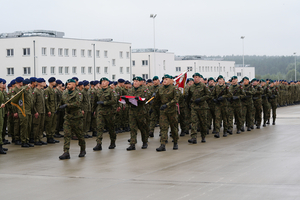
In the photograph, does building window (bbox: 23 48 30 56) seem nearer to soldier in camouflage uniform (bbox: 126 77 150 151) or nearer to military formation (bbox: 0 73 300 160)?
military formation (bbox: 0 73 300 160)

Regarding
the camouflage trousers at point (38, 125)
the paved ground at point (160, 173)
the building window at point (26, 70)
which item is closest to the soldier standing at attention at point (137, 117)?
the paved ground at point (160, 173)

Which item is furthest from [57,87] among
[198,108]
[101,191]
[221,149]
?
[101,191]

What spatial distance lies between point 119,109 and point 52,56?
154ft

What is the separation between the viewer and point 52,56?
2274 inches

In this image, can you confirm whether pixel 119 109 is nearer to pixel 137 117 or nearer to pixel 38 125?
pixel 137 117

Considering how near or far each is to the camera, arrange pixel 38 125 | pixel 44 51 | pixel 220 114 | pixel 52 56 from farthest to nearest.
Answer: pixel 52 56, pixel 44 51, pixel 220 114, pixel 38 125

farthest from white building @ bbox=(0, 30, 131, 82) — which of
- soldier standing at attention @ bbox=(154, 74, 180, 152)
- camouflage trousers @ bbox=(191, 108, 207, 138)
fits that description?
soldier standing at attention @ bbox=(154, 74, 180, 152)

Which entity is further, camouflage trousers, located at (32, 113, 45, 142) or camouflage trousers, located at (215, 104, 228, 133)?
camouflage trousers, located at (215, 104, 228, 133)

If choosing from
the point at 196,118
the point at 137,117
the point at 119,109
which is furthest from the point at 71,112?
the point at 196,118

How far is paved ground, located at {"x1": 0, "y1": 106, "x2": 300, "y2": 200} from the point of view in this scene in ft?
22.7

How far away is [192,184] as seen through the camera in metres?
7.45

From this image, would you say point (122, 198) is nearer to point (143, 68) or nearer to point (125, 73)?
point (125, 73)

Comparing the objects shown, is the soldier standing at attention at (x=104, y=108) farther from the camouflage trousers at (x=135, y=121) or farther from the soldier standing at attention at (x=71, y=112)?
the soldier standing at attention at (x=71, y=112)

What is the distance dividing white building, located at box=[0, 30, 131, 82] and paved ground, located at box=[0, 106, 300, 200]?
45526mm
